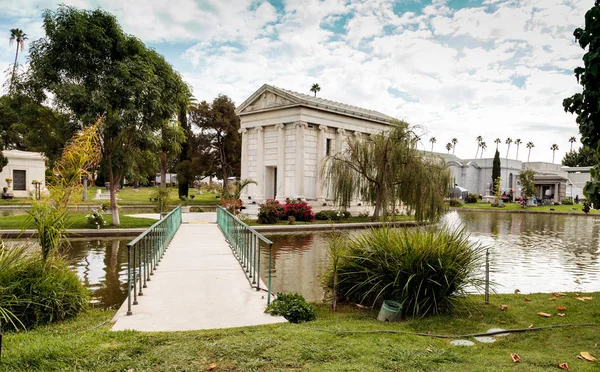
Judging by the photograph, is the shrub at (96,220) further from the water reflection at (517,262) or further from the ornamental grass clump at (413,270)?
the ornamental grass clump at (413,270)

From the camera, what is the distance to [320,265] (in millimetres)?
11148

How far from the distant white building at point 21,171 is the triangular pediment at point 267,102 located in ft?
73.6

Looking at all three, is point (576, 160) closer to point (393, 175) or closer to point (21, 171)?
point (393, 175)

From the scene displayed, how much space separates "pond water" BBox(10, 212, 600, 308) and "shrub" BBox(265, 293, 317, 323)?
182cm

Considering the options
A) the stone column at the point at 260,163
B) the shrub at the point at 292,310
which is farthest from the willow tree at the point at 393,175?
the shrub at the point at 292,310

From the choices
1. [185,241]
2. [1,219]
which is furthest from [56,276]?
[1,219]

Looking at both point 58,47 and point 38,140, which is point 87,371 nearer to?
point 58,47

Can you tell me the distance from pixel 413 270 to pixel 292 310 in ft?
6.36

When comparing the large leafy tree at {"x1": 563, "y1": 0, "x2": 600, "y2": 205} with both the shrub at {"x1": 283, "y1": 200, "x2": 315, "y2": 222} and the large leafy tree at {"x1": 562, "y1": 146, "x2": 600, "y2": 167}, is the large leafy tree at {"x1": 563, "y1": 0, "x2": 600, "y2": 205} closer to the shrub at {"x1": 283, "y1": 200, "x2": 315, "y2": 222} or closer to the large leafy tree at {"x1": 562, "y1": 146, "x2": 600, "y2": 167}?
the shrub at {"x1": 283, "y1": 200, "x2": 315, "y2": 222}

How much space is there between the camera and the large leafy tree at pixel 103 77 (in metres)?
16.0

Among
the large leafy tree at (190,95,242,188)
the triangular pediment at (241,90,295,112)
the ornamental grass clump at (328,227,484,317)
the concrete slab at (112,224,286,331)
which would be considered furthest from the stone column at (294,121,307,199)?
the ornamental grass clump at (328,227,484,317)

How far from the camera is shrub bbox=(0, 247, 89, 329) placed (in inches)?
204

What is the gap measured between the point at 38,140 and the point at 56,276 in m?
14.6

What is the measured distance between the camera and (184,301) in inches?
245
